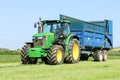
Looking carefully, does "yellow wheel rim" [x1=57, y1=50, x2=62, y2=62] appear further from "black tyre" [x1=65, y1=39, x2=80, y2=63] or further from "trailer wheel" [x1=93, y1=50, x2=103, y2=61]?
"trailer wheel" [x1=93, y1=50, x2=103, y2=61]

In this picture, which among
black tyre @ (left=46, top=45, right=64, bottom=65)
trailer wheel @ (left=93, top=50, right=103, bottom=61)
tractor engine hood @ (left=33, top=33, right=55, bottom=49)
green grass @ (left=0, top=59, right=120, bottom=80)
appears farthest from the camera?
trailer wheel @ (left=93, top=50, right=103, bottom=61)

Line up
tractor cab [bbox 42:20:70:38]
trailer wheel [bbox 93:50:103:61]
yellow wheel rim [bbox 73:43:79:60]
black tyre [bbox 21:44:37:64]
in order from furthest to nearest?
trailer wheel [bbox 93:50:103:61]
yellow wheel rim [bbox 73:43:79:60]
tractor cab [bbox 42:20:70:38]
black tyre [bbox 21:44:37:64]

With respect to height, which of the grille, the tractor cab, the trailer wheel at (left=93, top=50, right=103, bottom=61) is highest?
the tractor cab

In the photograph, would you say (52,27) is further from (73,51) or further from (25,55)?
(25,55)

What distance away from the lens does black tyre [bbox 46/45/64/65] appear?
2003 cm

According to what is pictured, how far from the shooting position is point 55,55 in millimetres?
20094

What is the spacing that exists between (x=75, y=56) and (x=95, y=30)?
4443 mm

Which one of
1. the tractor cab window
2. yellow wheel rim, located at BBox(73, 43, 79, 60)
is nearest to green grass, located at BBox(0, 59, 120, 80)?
the tractor cab window

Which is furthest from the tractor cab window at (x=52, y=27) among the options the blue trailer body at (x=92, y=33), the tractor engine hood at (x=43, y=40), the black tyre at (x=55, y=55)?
the blue trailer body at (x=92, y=33)

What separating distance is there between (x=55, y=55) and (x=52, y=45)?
1.14 meters

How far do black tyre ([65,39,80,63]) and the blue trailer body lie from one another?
1.69 meters

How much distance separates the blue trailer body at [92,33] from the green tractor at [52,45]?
1669 mm

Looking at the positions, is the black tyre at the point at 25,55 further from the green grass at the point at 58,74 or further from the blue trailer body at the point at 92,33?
the blue trailer body at the point at 92,33

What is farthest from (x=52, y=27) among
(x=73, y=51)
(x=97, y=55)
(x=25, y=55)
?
(x=97, y=55)
